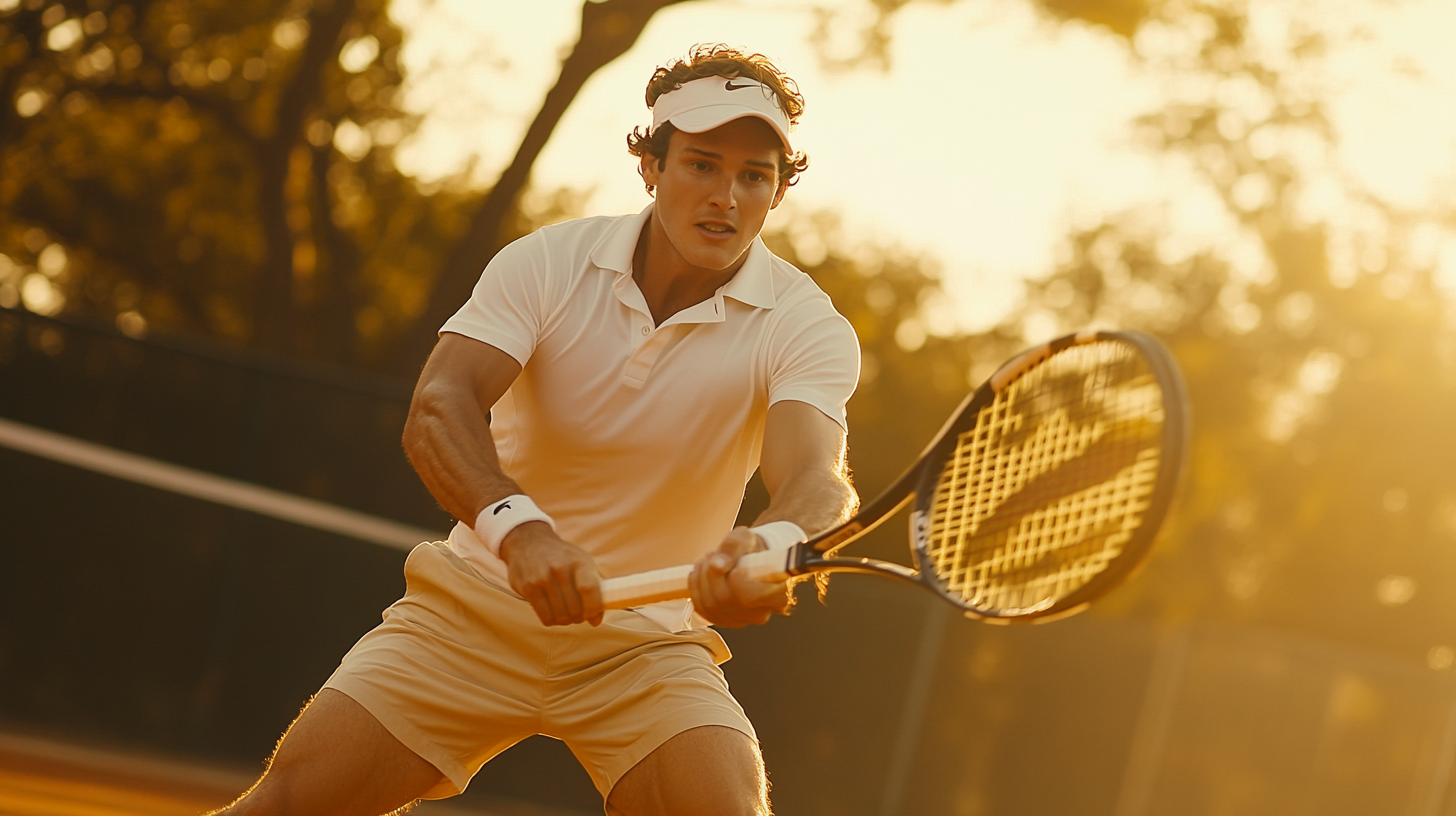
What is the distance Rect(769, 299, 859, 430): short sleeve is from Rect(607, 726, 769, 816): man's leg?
65cm

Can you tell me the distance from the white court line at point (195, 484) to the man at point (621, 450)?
4364mm

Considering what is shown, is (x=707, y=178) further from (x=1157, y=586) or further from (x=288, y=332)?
(x=1157, y=586)

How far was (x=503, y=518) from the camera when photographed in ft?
9.61

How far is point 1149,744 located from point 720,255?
8.22 m

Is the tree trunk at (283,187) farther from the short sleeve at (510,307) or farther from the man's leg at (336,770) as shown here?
the man's leg at (336,770)

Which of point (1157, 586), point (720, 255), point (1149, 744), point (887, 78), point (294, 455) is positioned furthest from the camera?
point (1157, 586)

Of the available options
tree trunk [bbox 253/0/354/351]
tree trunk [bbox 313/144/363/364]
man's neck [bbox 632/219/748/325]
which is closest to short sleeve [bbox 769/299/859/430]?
man's neck [bbox 632/219/748/325]

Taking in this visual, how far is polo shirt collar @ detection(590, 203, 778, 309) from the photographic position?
3.30m

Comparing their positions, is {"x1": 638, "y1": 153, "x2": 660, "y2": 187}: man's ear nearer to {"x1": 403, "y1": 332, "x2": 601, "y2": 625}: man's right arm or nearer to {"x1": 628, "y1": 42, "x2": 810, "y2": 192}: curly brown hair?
{"x1": 628, "y1": 42, "x2": 810, "y2": 192}: curly brown hair

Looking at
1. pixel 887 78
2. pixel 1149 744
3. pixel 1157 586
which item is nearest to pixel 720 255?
pixel 1149 744

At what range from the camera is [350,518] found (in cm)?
772

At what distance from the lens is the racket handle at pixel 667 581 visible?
2762mm

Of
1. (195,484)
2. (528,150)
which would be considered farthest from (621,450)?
(528,150)

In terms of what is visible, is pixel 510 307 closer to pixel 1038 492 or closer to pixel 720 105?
pixel 720 105
